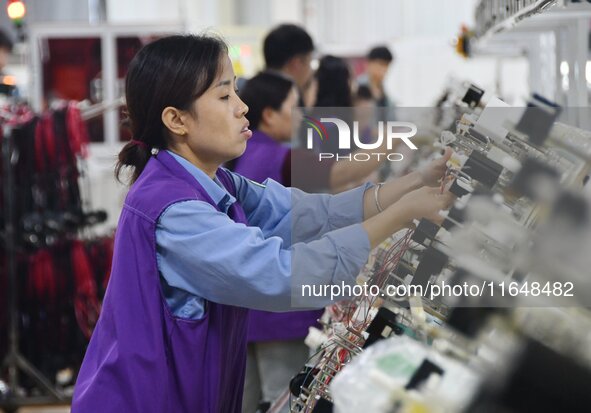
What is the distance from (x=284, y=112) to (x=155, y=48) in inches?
46.3

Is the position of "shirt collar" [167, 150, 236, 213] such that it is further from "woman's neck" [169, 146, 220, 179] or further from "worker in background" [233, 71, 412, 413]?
"worker in background" [233, 71, 412, 413]

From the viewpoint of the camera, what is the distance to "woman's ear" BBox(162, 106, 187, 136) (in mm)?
1940

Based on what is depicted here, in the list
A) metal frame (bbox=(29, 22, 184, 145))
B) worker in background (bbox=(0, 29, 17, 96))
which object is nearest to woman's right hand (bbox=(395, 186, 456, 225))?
worker in background (bbox=(0, 29, 17, 96))

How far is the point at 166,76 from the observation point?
6.32 feet

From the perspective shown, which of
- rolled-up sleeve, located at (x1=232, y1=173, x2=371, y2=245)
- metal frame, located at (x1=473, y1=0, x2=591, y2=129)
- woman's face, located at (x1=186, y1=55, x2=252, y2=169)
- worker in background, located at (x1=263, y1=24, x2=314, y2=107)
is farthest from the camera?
worker in background, located at (x1=263, y1=24, x2=314, y2=107)

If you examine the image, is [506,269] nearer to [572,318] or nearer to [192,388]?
[572,318]

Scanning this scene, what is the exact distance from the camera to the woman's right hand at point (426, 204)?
1.71 meters

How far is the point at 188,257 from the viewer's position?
5.86ft

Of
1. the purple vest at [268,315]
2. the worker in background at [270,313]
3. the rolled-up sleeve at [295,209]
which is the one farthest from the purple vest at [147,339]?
the purple vest at [268,315]

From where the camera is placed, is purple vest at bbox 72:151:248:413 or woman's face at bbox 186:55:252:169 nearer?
purple vest at bbox 72:151:248:413

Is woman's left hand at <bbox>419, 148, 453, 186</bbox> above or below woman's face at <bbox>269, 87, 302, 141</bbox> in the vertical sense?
above

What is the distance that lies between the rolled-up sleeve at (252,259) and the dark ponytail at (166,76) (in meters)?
0.24

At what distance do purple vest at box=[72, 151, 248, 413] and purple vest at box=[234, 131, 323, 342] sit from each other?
3.22ft

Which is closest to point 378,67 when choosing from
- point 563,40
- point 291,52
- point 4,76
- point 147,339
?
point 4,76
